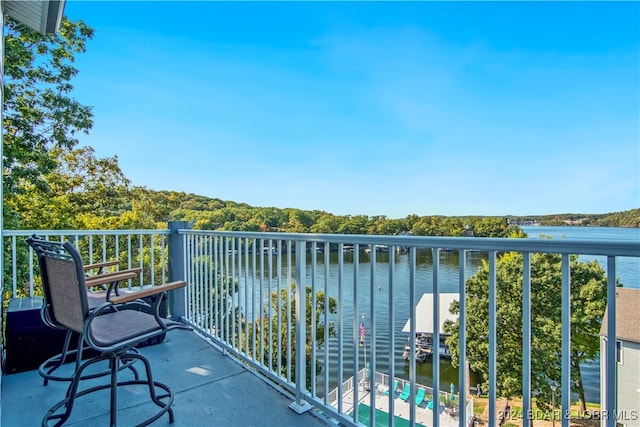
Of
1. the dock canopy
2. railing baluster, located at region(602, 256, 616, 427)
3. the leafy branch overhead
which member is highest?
the leafy branch overhead

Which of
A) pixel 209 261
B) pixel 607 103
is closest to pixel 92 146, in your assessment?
pixel 209 261

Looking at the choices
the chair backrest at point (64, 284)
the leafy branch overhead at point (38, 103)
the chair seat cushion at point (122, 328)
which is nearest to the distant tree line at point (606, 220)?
the chair seat cushion at point (122, 328)

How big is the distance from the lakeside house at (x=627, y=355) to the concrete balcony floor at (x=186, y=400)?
1.44 m

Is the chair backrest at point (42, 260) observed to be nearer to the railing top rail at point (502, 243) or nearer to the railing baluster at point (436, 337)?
the railing top rail at point (502, 243)

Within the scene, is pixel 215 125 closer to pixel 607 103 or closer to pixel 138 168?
pixel 138 168

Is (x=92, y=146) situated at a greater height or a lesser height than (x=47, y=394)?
greater

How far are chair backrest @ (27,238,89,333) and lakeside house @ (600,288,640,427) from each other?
2.16 meters

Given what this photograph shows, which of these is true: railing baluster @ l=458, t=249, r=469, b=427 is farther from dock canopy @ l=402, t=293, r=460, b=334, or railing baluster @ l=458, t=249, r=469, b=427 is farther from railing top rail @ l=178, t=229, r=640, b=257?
dock canopy @ l=402, t=293, r=460, b=334

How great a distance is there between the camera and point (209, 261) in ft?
11.2

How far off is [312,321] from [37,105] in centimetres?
1333

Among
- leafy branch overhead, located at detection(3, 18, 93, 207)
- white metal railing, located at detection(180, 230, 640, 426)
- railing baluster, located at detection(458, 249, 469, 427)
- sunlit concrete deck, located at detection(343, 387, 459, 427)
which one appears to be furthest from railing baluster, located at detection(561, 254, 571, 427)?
leafy branch overhead, located at detection(3, 18, 93, 207)

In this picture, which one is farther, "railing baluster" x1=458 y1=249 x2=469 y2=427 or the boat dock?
the boat dock

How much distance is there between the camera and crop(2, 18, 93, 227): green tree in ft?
32.0

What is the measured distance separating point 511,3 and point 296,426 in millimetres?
15629
